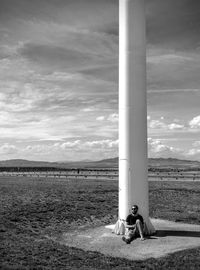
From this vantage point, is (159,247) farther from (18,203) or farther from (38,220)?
(18,203)

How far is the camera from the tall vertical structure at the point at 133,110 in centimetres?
1540

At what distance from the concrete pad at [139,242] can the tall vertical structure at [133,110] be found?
99 centimetres

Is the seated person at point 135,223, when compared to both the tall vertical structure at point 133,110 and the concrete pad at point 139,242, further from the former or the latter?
the tall vertical structure at point 133,110

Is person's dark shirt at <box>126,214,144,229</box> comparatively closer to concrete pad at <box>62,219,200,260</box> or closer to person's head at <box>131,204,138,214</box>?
person's head at <box>131,204,138,214</box>

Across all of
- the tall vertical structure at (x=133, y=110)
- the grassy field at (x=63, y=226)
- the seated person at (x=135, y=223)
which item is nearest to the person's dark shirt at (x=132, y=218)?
the seated person at (x=135, y=223)

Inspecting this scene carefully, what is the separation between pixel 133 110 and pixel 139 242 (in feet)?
15.8

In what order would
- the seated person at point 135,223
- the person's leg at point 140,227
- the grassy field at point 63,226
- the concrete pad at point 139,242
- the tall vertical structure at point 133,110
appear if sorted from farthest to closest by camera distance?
the tall vertical structure at point 133,110 < the seated person at point 135,223 < the person's leg at point 140,227 < the concrete pad at point 139,242 < the grassy field at point 63,226

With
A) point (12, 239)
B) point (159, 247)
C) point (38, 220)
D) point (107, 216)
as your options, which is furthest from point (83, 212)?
point (159, 247)

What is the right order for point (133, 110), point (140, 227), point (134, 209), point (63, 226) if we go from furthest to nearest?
point (63, 226), point (133, 110), point (134, 209), point (140, 227)

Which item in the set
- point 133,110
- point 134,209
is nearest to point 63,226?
point 134,209

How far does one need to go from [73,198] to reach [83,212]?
6183 mm

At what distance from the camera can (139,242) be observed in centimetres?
1446

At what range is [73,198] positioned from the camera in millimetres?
27938

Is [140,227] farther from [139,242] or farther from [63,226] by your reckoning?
[63,226]
